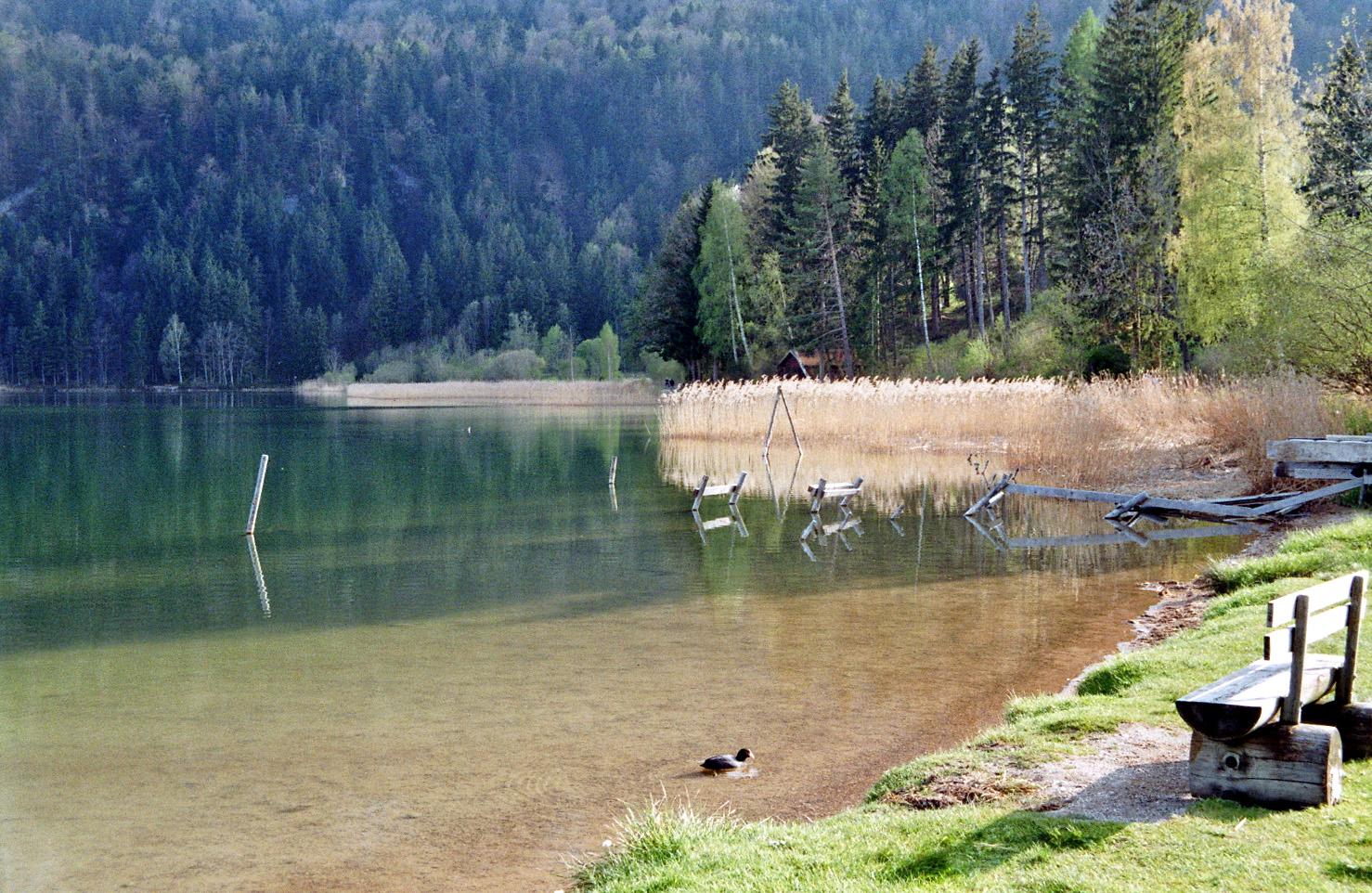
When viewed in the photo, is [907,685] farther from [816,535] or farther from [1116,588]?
[816,535]

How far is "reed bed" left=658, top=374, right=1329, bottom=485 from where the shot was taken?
67.3 ft

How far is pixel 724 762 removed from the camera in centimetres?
780

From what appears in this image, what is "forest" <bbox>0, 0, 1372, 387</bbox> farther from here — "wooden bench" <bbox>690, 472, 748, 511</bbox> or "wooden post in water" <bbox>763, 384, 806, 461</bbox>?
"wooden post in water" <bbox>763, 384, 806, 461</bbox>

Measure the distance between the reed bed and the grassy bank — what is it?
14963 millimetres

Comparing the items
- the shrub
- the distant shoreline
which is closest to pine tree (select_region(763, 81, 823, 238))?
the distant shoreline

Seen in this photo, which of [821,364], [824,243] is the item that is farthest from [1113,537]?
[821,364]

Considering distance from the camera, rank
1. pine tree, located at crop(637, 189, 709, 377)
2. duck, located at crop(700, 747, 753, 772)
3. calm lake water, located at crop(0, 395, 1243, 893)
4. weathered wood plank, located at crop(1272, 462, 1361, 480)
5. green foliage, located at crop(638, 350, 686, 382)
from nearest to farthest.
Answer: calm lake water, located at crop(0, 395, 1243, 893), duck, located at crop(700, 747, 753, 772), weathered wood plank, located at crop(1272, 462, 1361, 480), pine tree, located at crop(637, 189, 709, 377), green foliage, located at crop(638, 350, 686, 382)

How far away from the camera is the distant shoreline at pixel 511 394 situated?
78.9 meters

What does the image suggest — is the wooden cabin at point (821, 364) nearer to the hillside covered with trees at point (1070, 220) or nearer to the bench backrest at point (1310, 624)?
the hillside covered with trees at point (1070, 220)

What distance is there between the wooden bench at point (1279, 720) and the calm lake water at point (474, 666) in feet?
8.41

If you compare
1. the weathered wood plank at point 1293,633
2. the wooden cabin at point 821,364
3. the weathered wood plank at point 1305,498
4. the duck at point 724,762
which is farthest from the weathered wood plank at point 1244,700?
the wooden cabin at point 821,364

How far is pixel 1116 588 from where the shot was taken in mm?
13875

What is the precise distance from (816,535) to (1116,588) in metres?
5.86

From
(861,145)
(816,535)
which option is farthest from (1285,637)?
(861,145)
